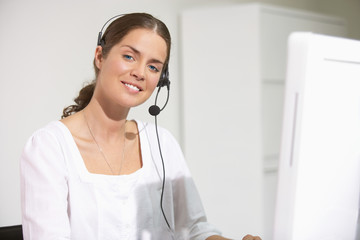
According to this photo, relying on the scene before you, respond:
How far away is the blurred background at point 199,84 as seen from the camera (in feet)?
7.96

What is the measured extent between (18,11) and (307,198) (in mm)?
2434

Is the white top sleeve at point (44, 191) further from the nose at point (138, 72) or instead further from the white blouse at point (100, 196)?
the nose at point (138, 72)

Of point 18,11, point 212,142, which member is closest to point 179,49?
point 212,142

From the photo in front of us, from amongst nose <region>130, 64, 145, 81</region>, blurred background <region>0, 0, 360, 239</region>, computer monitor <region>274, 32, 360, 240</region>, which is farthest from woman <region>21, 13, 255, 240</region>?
blurred background <region>0, 0, 360, 239</region>

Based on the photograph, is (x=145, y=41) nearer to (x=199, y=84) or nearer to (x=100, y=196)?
(x=100, y=196)

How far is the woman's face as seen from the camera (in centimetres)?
114

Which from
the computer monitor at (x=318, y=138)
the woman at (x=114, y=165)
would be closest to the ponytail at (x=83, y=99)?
the woman at (x=114, y=165)

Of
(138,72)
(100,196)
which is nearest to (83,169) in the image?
(100,196)

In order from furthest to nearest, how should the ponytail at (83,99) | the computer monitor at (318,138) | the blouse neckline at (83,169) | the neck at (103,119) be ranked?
the ponytail at (83,99), the neck at (103,119), the blouse neckline at (83,169), the computer monitor at (318,138)

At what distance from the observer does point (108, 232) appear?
1077 mm

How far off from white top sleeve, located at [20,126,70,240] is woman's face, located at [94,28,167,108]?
245 mm

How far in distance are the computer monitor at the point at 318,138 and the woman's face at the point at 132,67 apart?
0.71 meters

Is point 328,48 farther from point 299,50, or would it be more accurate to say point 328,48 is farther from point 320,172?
point 320,172

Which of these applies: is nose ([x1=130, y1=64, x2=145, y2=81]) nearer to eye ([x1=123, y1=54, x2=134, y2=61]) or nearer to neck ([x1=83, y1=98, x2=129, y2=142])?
eye ([x1=123, y1=54, x2=134, y2=61])
